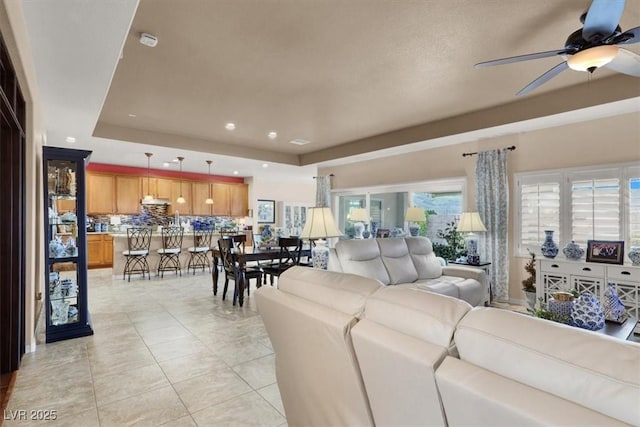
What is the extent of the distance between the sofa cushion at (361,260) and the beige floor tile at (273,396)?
1.48m

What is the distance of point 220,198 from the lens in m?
9.73

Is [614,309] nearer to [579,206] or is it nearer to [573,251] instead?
[573,251]

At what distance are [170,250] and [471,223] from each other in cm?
598

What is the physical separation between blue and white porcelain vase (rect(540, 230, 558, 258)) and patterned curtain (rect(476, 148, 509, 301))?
0.70 m

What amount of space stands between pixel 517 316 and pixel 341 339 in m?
0.61

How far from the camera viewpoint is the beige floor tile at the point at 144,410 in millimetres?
2016

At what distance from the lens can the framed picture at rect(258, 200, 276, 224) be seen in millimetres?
10367

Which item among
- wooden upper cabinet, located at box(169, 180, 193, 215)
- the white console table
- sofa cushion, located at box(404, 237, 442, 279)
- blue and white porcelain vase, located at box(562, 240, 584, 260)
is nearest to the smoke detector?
sofa cushion, located at box(404, 237, 442, 279)

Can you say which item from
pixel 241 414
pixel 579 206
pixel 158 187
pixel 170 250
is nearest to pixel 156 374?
pixel 241 414

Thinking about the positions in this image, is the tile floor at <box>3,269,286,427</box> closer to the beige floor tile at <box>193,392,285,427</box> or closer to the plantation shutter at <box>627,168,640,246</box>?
the beige floor tile at <box>193,392,285,427</box>

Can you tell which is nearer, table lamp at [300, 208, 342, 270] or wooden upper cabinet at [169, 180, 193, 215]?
table lamp at [300, 208, 342, 270]

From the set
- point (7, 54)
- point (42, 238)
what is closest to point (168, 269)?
point (42, 238)

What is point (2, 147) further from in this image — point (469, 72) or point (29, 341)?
point (469, 72)

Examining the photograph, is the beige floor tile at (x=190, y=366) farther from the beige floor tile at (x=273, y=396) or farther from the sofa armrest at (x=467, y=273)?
the sofa armrest at (x=467, y=273)
